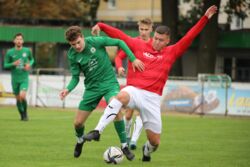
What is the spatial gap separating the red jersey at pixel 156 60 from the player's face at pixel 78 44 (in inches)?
Answer: 31.8

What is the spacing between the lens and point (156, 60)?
1238 centimetres

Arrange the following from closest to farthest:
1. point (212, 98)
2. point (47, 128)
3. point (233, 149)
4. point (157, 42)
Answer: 1. point (157, 42)
2. point (233, 149)
3. point (47, 128)
4. point (212, 98)

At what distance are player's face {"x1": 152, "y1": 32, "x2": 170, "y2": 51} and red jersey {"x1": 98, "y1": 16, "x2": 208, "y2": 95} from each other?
0.08 metres

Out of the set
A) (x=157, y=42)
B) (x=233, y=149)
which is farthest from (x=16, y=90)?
(x=157, y=42)

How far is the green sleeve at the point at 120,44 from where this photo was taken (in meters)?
12.2

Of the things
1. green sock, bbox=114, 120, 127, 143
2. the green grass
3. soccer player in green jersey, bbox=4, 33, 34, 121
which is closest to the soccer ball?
the green grass

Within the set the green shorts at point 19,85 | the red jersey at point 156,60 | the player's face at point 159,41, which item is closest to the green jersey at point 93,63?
the red jersey at point 156,60

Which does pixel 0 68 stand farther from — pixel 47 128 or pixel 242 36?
pixel 47 128

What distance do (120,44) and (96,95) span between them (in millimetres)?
1097

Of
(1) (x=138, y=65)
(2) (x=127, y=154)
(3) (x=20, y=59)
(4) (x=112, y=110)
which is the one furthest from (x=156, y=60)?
(3) (x=20, y=59)

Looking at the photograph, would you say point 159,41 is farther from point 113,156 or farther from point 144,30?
point 144,30

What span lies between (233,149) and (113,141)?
2.69 meters

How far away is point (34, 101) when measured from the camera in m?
33.7

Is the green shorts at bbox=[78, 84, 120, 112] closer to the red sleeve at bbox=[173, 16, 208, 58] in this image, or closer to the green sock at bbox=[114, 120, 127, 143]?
the green sock at bbox=[114, 120, 127, 143]
